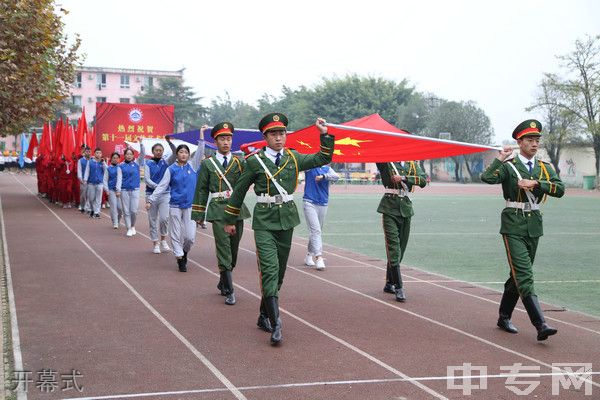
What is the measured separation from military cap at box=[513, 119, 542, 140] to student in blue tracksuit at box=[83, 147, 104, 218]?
17251 mm

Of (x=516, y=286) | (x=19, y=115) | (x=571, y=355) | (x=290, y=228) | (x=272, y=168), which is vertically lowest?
(x=571, y=355)

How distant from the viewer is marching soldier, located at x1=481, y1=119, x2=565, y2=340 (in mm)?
7656

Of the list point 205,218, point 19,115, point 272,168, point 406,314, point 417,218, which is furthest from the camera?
point 417,218

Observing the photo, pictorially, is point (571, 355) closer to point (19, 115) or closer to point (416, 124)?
point (19, 115)

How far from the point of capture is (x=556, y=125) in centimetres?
6141

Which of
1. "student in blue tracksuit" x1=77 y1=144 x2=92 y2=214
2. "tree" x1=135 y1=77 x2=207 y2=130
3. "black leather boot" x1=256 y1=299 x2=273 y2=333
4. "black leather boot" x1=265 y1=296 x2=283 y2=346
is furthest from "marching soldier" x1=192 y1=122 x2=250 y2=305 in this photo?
"tree" x1=135 y1=77 x2=207 y2=130

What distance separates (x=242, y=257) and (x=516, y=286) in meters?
6.83

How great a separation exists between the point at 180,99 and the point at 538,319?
78.9m

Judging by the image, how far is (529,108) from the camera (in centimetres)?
5731

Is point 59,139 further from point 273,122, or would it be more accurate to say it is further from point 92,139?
point 273,122

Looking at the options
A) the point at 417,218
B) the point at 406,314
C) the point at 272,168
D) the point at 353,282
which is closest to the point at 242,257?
the point at 353,282

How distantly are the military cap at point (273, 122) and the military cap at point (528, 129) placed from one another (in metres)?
2.32

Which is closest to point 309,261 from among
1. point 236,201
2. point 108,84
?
A: point 236,201

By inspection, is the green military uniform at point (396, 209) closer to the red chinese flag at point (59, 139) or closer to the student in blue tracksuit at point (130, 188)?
the student in blue tracksuit at point (130, 188)
